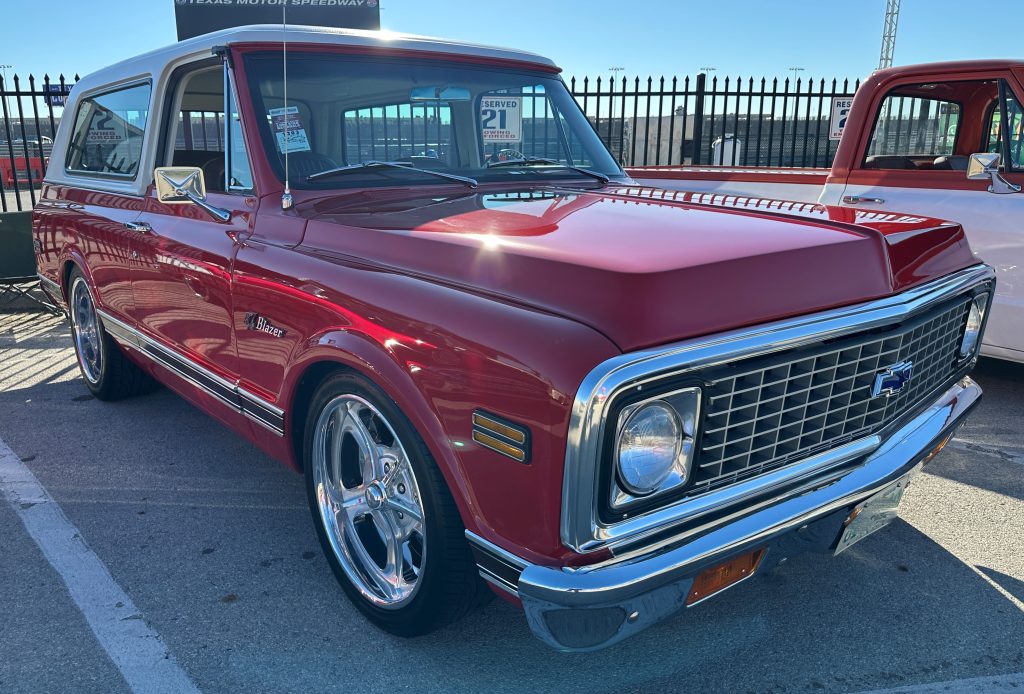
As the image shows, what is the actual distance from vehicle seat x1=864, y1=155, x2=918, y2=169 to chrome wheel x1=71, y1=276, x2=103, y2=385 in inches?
→ 191

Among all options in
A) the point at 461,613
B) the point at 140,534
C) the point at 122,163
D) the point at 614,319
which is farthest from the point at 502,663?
the point at 122,163

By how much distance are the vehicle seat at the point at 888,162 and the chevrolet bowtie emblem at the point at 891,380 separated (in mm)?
3295

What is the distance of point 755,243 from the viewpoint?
2.17 m

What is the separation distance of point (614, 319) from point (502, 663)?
3.99 feet

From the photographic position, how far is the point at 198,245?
3211 mm

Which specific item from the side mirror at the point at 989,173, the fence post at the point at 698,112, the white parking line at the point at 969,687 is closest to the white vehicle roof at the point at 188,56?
the side mirror at the point at 989,173

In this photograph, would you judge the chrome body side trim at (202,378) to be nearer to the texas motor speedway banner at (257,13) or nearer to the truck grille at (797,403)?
the truck grille at (797,403)

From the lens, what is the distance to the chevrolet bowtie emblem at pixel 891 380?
228 centimetres

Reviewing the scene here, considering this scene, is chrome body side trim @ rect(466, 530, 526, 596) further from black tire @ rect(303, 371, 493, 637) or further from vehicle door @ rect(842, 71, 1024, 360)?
vehicle door @ rect(842, 71, 1024, 360)

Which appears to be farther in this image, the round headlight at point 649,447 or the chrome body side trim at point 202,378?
the chrome body side trim at point 202,378

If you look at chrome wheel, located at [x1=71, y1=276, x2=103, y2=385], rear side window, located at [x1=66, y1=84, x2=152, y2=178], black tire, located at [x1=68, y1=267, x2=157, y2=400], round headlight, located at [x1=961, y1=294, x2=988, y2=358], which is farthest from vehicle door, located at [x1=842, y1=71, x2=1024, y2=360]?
chrome wheel, located at [x1=71, y1=276, x2=103, y2=385]

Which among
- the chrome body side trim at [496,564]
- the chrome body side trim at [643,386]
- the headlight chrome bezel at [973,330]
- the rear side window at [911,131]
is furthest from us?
the rear side window at [911,131]

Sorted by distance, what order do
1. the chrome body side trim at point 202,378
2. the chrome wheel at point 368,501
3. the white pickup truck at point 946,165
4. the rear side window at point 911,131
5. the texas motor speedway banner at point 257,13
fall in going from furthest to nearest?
the texas motor speedway banner at point 257,13, the rear side window at point 911,131, the white pickup truck at point 946,165, the chrome body side trim at point 202,378, the chrome wheel at point 368,501

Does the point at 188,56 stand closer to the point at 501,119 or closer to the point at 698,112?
the point at 501,119
